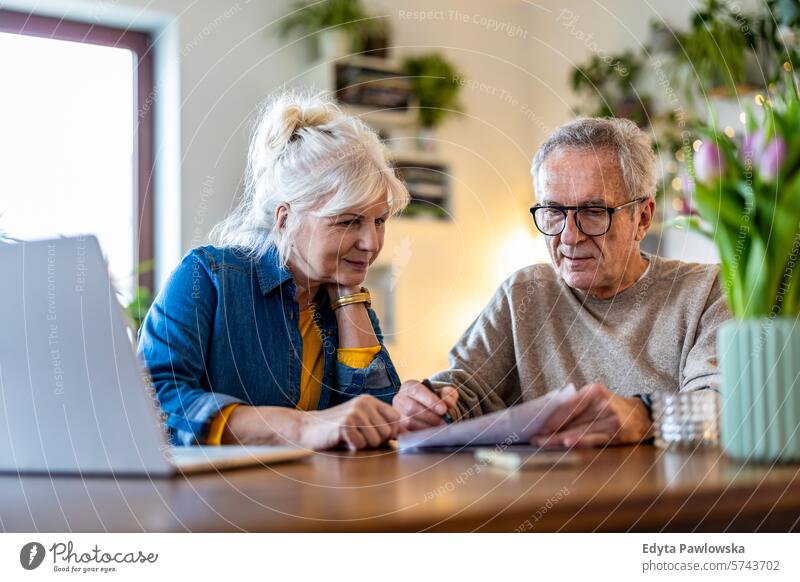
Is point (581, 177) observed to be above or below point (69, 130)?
below

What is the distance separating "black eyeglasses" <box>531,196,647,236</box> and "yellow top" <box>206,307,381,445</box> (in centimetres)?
32

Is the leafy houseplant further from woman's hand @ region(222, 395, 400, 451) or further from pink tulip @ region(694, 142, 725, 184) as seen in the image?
pink tulip @ region(694, 142, 725, 184)

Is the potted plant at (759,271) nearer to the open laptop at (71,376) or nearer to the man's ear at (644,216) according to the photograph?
the open laptop at (71,376)

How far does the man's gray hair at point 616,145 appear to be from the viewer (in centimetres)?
130

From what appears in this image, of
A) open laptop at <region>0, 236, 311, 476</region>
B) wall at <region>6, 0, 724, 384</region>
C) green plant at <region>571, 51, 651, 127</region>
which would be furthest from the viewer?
green plant at <region>571, 51, 651, 127</region>

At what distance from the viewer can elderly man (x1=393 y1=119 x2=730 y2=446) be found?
1277mm

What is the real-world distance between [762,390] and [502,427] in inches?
10.4

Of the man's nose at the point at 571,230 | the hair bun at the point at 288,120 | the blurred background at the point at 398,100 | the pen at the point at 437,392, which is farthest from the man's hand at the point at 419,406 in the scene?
the blurred background at the point at 398,100

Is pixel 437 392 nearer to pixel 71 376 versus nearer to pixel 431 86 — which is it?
pixel 71 376

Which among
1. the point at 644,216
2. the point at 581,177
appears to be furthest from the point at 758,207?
the point at 644,216

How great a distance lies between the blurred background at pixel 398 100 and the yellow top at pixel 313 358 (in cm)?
126

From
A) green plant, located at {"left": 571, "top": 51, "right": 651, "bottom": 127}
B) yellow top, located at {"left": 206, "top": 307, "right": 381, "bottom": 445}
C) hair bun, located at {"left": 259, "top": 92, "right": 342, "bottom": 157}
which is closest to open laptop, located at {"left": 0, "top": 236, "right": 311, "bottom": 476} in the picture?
yellow top, located at {"left": 206, "top": 307, "right": 381, "bottom": 445}

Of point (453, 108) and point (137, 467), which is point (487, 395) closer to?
point (137, 467)

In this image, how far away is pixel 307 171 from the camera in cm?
130
